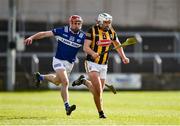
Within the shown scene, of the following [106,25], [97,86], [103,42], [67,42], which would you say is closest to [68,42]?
[67,42]

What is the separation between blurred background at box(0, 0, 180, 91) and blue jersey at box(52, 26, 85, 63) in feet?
58.1

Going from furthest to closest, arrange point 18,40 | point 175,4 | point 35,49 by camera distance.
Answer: point 175,4
point 35,49
point 18,40

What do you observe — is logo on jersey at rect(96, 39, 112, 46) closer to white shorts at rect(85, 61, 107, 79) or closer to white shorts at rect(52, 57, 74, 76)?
white shorts at rect(85, 61, 107, 79)

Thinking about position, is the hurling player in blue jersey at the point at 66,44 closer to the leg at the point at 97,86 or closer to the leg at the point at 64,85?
the leg at the point at 64,85

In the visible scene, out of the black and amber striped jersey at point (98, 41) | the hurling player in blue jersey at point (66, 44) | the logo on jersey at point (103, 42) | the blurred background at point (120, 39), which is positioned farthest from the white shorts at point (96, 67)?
the blurred background at point (120, 39)

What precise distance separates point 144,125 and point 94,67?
8.57 feet

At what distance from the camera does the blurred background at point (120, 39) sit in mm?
37272

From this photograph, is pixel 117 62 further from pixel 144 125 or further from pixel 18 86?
pixel 144 125

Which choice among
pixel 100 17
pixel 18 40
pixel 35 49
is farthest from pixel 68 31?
pixel 35 49

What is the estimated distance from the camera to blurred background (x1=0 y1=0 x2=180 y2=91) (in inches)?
1467

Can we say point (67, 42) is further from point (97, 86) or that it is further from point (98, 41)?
point (97, 86)

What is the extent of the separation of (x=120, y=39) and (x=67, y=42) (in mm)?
21568

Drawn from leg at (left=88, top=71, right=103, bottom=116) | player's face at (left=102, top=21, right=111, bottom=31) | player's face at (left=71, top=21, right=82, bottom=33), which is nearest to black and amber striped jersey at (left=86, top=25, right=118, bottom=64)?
player's face at (left=102, top=21, right=111, bottom=31)

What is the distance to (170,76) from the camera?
37625mm
